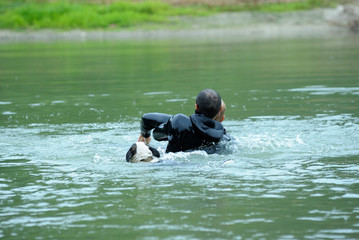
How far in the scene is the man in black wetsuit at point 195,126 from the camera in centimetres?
773

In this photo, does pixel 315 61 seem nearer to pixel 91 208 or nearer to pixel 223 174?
pixel 223 174

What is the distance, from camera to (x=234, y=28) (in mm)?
46500

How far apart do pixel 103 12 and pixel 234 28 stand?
12279 millimetres

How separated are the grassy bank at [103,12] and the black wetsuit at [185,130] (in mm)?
41389

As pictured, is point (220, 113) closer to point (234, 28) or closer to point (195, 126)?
point (195, 126)

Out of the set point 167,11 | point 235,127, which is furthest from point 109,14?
point 235,127

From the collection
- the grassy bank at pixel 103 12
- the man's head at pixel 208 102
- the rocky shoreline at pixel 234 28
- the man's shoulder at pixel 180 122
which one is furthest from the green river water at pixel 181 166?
the grassy bank at pixel 103 12

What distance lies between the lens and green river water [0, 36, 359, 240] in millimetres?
5715

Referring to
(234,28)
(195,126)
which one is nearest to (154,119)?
(195,126)

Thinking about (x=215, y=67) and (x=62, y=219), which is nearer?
(x=62, y=219)

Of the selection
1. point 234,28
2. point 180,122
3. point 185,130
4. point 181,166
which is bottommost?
point 234,28

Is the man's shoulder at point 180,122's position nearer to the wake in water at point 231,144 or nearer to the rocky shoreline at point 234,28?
the wake in water at point 231,144

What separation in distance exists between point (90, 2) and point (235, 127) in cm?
4927

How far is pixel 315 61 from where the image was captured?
78.4 ft
